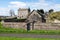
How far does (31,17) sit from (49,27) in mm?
19812

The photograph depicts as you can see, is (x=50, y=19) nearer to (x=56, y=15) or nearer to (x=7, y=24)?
(x=56, y=15)

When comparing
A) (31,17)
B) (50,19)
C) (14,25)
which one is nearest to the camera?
(14,25)

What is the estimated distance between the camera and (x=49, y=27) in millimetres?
35656

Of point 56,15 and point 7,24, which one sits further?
point 56,15

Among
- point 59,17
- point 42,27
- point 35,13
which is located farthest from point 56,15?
point 42,27

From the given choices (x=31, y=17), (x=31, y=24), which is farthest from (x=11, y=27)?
(x=31, y=17)

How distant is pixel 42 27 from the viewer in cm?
3609

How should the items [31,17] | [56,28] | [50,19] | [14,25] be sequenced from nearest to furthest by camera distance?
[56,28] → [14,25] → [50,19] → [31,17]

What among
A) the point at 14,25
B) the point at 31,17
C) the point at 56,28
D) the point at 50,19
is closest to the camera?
the point at 56,28

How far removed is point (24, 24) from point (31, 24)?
211cm

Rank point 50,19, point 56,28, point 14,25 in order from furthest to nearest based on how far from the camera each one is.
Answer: point 50,19
point 14,25
point 56,28

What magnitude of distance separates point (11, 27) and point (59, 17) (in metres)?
15.5

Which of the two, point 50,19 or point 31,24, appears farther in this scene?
point 50,19

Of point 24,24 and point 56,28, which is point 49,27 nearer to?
point 56,28
